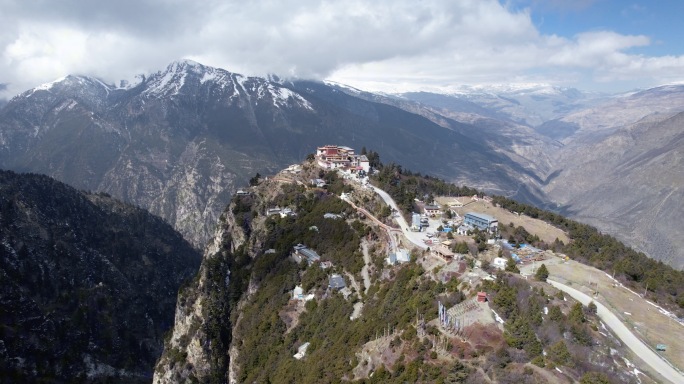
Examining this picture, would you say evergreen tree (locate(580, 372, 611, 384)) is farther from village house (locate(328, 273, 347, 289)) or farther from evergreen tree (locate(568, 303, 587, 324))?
village house (locate(328, 273, 347, 289))

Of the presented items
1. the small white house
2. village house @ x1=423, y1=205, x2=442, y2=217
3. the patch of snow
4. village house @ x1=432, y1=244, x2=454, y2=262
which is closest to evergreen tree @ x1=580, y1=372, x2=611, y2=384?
the patch of snow

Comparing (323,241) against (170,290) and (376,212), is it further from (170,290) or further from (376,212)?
(170,290)

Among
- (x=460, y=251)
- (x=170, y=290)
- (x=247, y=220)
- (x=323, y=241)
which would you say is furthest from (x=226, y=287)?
(x=170, y=290)

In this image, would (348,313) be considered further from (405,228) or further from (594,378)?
(594,378)

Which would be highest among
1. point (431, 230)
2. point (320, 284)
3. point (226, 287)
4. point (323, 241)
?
point (431, 230)

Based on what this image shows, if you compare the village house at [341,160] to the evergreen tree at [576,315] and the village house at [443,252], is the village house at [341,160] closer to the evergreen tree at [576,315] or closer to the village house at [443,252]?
the village house at [443,252]

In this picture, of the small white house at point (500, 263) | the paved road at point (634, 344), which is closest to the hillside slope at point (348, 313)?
the paved road at point (634, 344)
